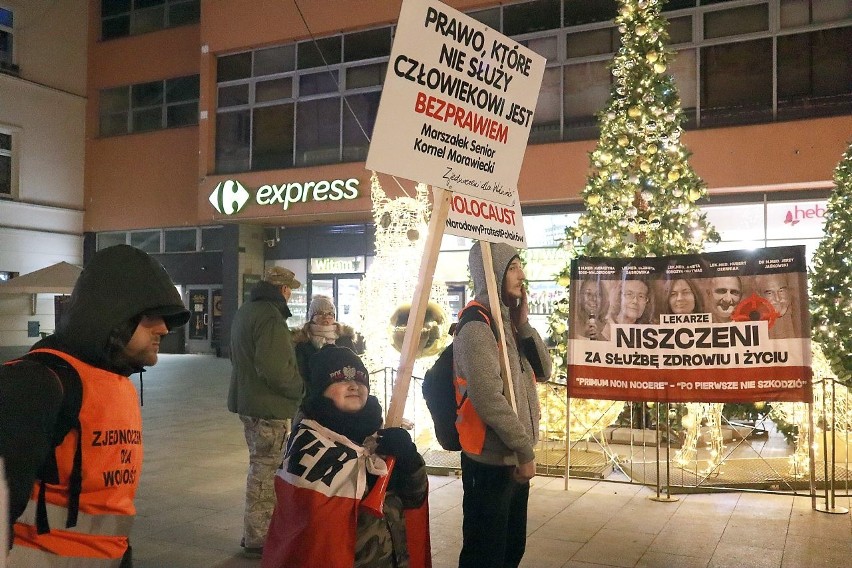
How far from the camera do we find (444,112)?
11.8 ft

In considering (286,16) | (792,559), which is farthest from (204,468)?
(286,16)

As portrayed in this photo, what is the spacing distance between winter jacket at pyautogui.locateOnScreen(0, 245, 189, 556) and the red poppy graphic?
17.6ft

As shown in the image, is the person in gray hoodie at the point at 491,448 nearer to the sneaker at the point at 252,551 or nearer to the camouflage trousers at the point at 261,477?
the camouflage trousers at the point at 261,477

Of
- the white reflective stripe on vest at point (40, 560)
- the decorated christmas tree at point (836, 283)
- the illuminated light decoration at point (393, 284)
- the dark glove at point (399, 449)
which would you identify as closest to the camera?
the white reflective stripe on vest at point (40, 560)

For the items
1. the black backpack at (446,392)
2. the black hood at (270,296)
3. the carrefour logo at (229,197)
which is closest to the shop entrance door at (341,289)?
the carrefour logo at (229,197)

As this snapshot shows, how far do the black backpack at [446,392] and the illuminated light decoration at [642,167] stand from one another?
Answer: 552 cm

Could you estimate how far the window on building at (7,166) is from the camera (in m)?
23.8

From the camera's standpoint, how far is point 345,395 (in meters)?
3.06

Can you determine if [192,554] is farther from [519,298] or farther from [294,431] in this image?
[519,298]

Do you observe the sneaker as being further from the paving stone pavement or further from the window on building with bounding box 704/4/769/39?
the window on building with bounding box 704/4/769/39

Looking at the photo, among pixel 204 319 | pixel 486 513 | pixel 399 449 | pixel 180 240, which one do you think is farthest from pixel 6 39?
pixel 399 449

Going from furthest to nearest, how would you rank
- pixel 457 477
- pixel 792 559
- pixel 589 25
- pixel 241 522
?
pixel 589 25 → pixel 457 477 → pixel 241 522 → pixel 792 559

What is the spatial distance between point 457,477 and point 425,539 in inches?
181

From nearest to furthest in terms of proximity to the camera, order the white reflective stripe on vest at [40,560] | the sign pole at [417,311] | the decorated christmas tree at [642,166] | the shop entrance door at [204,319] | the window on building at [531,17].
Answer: the white reflective stripe on vest at [40,560], the sign pole at [417,311], the decorated christmas tree at [642,166], the window on building at [531,17], the shop entrance door at [204,319]
